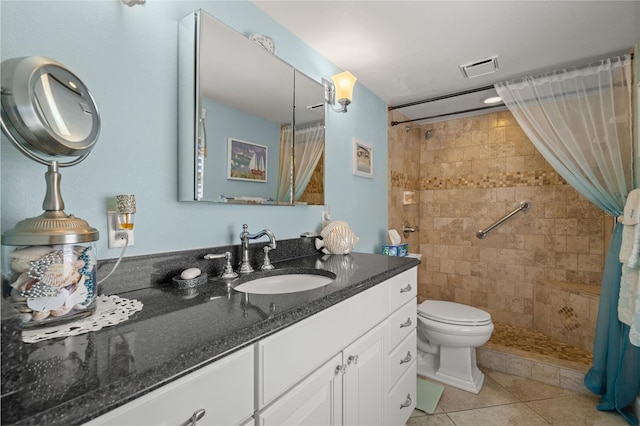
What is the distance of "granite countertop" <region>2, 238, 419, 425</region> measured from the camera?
45cm

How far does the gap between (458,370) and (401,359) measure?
862 millimetres

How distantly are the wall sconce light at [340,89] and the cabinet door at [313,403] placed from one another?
1.50 metres

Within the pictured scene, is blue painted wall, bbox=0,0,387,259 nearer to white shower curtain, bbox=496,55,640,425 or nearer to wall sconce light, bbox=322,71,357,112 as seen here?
wall sconce light, bbox=322,71,357,112

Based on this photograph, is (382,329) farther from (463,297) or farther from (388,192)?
(463,297)

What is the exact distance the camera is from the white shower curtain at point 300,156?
164 cm

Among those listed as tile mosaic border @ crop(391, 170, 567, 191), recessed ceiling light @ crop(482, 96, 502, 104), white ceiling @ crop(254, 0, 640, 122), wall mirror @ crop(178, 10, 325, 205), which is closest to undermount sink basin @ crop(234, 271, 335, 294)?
wall mirror @ crop(178, 10, 325, 205)

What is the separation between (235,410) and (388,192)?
234 cm

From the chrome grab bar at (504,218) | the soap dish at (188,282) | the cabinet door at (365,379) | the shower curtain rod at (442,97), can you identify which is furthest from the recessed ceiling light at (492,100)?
the soap dish at (188,282)

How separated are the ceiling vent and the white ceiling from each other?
0.04 m

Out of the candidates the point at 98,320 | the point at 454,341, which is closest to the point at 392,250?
the point at 454,341

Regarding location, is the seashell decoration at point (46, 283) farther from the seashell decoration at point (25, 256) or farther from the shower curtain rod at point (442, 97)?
the shower curtain rod at point (442, 97)

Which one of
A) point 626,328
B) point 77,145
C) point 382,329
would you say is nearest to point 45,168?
point 77,145

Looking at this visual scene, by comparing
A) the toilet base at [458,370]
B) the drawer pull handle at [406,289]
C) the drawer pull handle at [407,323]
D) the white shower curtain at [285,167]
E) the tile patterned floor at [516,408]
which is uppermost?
the white shower curtain at [285,167]

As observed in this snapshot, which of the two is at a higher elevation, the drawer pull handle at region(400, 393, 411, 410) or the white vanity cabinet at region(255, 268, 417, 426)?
the white vanity cabinet at region(255, 268, 417, 426)
